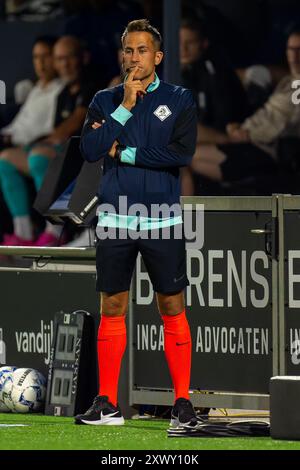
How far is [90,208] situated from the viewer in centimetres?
1023

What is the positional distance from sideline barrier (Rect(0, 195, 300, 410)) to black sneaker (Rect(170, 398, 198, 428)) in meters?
0.53

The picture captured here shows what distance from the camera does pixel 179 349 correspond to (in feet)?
30.4

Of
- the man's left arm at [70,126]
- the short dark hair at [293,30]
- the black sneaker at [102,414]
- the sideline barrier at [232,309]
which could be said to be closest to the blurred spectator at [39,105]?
the man's left arm at [70,126]

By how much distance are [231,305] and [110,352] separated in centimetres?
77

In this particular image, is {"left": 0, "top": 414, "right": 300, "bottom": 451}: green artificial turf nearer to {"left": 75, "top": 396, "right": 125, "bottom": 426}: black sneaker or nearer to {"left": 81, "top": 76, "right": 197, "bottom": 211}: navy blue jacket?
{"left": 75, "top": 396, "right": 125, "bottom": 426}: black sneaker

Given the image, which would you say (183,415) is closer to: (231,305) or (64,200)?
(231,305)

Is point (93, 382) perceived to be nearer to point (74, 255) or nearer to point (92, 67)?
point (74, 255)

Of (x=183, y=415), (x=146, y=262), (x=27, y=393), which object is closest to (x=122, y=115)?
(x=146, y=262)

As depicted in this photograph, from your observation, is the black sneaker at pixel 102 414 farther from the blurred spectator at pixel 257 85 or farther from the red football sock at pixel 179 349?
the blurred spectator at pixel 257 85

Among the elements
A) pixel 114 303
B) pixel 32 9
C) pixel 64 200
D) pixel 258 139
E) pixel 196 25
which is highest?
pixel 32 9

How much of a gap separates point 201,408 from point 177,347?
1065 mm

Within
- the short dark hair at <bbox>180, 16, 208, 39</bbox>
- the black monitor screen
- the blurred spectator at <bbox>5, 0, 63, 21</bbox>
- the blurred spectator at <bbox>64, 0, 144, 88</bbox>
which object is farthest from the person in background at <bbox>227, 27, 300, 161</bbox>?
the black monitor screen

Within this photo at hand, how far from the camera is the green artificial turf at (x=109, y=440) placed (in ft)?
27.1

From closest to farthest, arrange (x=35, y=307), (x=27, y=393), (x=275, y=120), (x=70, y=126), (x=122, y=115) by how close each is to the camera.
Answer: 1. (x=122, y=115)
2. (x=27, y=393)
3. (x=35, y=307)
4. (x=275, y=120)
5. (x=70, y=126)
